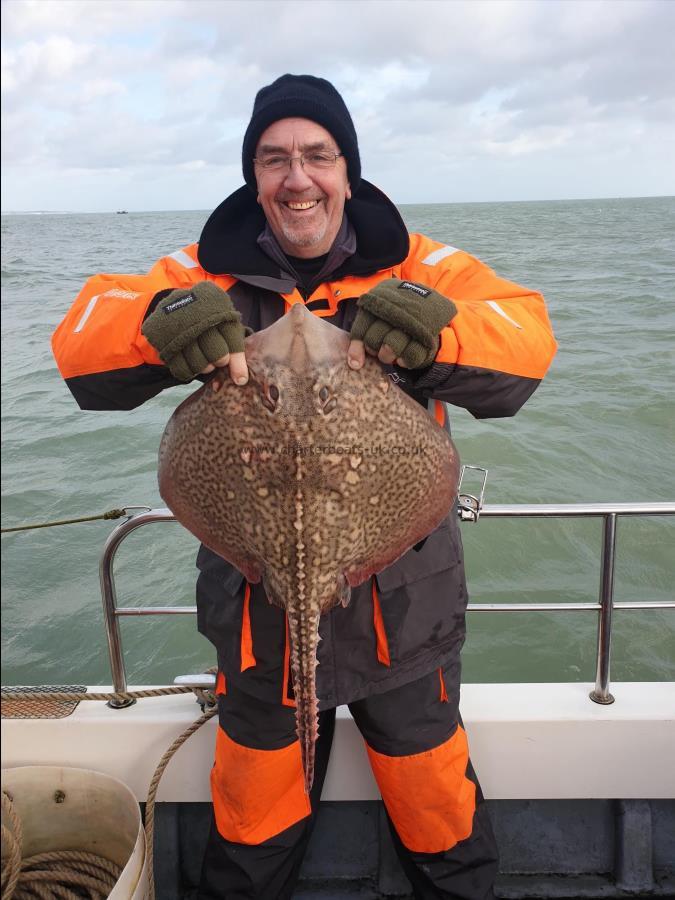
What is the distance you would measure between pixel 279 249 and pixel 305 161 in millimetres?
306

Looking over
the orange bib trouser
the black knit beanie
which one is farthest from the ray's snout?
the orange bib trouser

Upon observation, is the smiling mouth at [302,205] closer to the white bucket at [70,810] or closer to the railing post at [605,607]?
the railing post at [605,607]

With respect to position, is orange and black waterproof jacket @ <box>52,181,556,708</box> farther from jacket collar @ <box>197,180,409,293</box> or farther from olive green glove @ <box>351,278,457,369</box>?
olive green glove @ <box>351,278,457,369</box>

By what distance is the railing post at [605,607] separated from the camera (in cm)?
271

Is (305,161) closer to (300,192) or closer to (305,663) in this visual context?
(300,192)

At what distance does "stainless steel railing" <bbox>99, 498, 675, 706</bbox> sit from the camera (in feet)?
8.62

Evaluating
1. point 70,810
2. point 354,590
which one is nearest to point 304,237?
point 354,590

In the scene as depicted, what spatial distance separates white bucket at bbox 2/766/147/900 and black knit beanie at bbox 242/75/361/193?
2.30 meters

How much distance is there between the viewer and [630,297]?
18609 mm

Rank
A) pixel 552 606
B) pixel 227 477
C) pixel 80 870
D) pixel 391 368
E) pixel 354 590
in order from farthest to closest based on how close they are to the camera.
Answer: pixel 552 606
pixel 80 870
pixel 354 590
pixel 391 368
pixel 227 477

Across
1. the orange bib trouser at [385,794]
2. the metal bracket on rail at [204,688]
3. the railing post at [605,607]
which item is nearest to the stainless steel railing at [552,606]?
the railing post at [605,607]

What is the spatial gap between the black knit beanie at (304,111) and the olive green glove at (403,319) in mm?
925

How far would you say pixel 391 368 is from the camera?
2105mm

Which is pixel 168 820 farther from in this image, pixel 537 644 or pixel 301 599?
pixel 537 644
